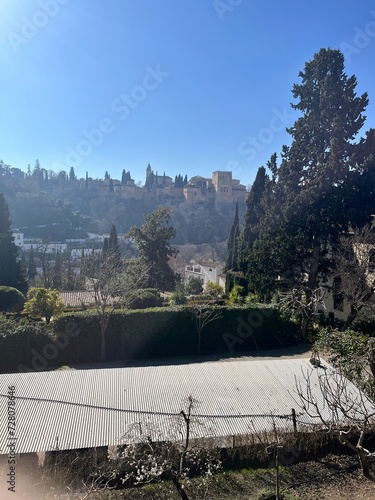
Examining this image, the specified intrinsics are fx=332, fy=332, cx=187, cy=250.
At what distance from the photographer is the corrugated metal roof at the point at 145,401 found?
5633mm

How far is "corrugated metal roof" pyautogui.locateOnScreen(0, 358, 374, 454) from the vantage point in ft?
18.5

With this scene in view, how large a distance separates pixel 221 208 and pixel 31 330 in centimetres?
7096

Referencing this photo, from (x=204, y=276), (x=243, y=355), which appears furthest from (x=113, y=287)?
(x=204, y=276)

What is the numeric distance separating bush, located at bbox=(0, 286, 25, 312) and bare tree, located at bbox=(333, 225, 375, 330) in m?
14.7

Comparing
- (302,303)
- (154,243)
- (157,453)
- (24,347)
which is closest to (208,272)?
(154,243)

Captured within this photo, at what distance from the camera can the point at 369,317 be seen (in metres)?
12.8

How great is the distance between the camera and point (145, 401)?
6625mm

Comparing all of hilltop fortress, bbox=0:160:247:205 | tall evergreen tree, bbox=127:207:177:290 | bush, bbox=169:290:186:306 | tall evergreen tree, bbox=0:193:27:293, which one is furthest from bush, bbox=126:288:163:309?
hilltop fortress, bbox=0:160:247:205

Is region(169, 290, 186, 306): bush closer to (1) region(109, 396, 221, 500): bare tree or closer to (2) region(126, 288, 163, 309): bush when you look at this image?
(2) region(126, 288, 163, 309): bush

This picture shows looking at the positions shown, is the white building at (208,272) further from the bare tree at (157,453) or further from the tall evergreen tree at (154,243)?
the bare tree at (157,453)

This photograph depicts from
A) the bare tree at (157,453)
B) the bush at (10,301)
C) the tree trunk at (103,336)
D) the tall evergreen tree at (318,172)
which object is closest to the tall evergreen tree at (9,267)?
the bush at (10,301)

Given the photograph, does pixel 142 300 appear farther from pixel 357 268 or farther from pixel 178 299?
pixel 357 268

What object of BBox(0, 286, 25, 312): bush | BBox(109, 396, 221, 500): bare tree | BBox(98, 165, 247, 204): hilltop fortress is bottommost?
BBox(109, 396, 221, 500): bare tree

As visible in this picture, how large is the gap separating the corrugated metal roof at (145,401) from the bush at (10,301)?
9.90 metres
